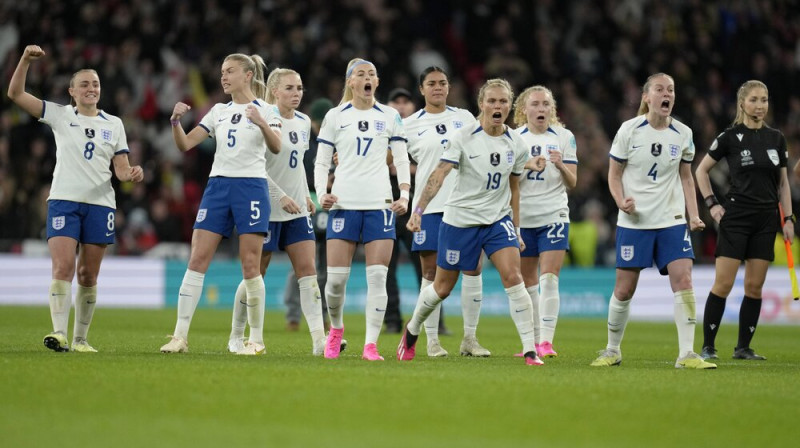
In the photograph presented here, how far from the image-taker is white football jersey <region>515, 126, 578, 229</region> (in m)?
11.7

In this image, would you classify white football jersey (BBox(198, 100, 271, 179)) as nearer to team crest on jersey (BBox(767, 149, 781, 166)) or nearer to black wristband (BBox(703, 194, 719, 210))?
black wristband (BBox(703, 194, 719, 210))

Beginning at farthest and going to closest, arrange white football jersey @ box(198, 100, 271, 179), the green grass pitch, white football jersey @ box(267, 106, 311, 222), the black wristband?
the black wristband
white football jersey @ box(267, 106, 311, 222)
white football jersey @ box(198, 100, 271, 179)
the green grass pitch

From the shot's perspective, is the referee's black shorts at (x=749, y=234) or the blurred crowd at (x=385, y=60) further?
the blurred crowd at (x=385, y=60)

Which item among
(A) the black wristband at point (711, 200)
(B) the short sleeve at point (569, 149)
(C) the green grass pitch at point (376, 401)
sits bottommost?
(C) the green grass pitch at point (376, 401)

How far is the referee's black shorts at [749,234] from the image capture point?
11641mm

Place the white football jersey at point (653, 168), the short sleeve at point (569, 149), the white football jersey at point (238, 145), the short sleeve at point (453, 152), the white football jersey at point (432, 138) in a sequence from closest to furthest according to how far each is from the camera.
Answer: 1. the short sleeve at point (453, 152)
2. the white football jersey at point (238, 145)
3. the white football jersey at point (653, 168)
4. the white football jersey at point (432, 138)
5. the short sleeve at point (569, 149)

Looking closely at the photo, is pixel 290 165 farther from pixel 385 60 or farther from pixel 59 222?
pixel 385 60

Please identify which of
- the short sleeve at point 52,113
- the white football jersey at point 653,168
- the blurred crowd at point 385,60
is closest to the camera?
the white football jersey at point 653,168

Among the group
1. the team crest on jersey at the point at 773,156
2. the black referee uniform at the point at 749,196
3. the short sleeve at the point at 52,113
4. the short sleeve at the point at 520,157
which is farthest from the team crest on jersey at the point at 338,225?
the team crest on jersey at the point at 773,156

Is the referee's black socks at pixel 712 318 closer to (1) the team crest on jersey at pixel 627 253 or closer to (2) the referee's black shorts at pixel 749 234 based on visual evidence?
(2) the referee's black shorts at pixel 749 234

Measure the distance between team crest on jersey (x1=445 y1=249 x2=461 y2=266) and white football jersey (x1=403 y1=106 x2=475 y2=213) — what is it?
4.23ft

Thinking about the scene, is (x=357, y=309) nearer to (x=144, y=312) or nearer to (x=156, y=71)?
(x=144, y=312)

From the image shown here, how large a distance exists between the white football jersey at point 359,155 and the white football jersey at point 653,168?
2.02 metres

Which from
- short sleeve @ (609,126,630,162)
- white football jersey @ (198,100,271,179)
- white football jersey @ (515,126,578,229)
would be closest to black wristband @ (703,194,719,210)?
white football jersey @ (515,126,578,229)
